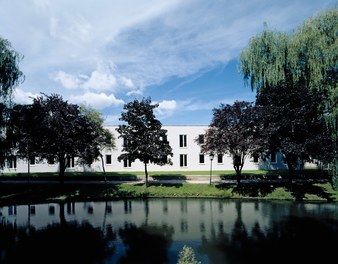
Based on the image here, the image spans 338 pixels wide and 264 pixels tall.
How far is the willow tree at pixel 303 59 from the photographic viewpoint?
27.4 meters

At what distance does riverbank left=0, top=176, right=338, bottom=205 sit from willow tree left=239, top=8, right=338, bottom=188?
3.23 meters

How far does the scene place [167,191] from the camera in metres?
30.9

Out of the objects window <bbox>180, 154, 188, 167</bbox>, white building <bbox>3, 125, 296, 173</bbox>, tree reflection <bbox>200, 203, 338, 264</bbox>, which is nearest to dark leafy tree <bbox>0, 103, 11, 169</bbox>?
white building <bbox>3, 125, 296, 173</bbox>

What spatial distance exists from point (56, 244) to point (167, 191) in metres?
16.8

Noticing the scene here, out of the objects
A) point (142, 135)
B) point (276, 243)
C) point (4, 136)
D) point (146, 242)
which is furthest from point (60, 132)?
point (276, 243)

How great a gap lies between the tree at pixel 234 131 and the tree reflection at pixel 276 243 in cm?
1070

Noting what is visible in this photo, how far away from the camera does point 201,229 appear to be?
59.1ft

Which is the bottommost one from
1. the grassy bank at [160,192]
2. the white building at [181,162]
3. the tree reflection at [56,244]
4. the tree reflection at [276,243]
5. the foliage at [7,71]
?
the tree reflection at [276,243]

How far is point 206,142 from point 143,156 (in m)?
7.10

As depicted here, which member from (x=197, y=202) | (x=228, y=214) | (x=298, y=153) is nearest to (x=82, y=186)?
(x=197, y=202)

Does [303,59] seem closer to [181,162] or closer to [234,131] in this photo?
[234,131]

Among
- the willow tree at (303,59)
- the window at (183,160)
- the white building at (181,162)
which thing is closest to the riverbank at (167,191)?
the willow tree at (303,59)

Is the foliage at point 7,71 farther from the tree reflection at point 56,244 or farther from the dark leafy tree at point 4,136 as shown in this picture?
the tree reflection at point 56,244

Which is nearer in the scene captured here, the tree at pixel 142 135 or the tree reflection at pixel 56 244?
the tree reflection at pixel 56 244
